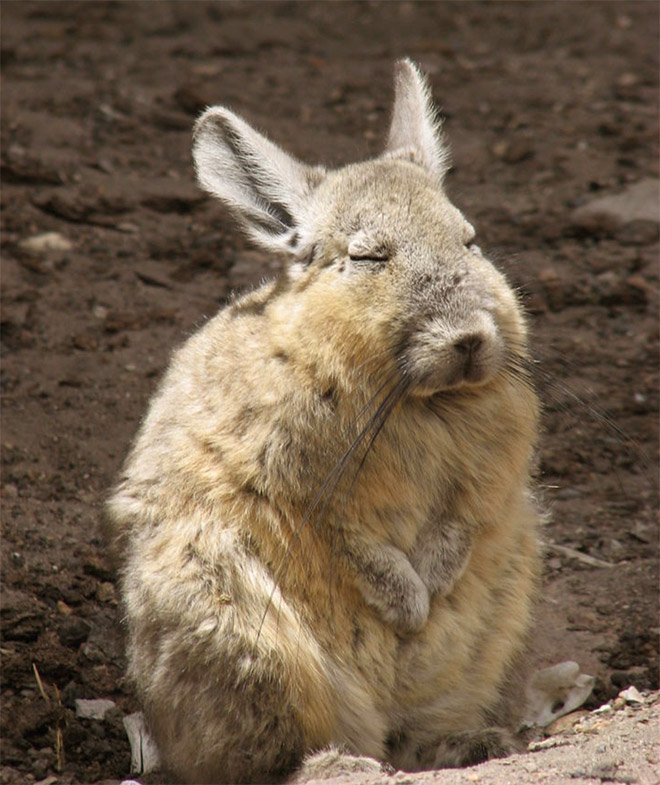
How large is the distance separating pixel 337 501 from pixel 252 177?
59.4 inches

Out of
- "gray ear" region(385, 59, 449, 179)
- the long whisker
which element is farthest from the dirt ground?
"gray ear" region(385, 59, 449, 179)

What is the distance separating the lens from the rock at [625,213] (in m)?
9.68

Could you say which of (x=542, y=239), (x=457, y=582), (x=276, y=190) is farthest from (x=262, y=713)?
(x=542, y=239)

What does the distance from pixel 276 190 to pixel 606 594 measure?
269 cm

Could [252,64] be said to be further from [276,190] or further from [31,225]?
[276,190]

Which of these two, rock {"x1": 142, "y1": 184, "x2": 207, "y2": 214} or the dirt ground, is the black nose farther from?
rock {"x1": 142, "y1": 184, "x2": 207, "y2": 214}

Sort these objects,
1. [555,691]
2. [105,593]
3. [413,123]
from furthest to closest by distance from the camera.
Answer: [105,593], [413,123], [555,691]

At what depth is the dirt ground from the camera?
6.88m

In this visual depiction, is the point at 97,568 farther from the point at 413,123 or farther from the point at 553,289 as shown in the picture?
the point at 553,289

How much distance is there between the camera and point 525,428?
236 inches

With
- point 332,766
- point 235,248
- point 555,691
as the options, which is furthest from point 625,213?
point 332,766

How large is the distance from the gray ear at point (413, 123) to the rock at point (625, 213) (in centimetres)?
313

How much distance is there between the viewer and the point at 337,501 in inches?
222

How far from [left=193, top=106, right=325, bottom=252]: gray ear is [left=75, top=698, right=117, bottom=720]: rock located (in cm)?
228
